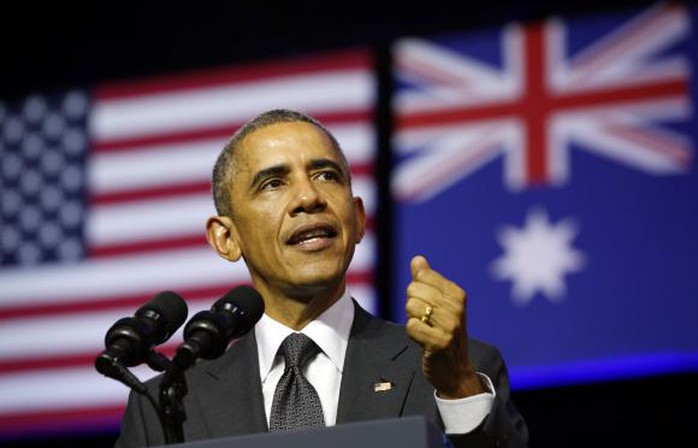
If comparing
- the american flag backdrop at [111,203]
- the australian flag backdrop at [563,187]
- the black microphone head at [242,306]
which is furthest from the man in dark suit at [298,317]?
the american flag backdrop at [111,203]

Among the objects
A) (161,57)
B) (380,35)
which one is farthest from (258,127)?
(161,57)

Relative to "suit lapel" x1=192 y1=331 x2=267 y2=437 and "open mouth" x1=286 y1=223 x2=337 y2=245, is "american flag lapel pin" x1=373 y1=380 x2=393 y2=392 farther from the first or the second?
"open mouth" x1=286 y1=223 x2=337 y2=245

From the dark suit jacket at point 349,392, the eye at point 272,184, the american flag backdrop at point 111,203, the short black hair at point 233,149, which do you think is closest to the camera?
the dark suit jacket at point 349,392

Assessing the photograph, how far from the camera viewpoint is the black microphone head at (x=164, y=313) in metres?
1.84

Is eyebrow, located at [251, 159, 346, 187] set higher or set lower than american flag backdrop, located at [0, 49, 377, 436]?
higher

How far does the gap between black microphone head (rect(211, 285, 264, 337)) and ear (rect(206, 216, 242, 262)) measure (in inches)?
22.4

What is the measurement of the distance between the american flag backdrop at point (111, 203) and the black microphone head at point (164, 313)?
229 cm

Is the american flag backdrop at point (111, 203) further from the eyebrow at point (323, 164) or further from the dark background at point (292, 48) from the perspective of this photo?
the eyebrow at point (323, 164)

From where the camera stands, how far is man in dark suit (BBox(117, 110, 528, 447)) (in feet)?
6.95

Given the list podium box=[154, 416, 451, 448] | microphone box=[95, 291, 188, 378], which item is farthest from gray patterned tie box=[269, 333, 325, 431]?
podium box=[154, 416, 451, 448]

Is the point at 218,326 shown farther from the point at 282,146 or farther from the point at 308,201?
the point at 282,146

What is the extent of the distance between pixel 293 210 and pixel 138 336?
1.89 feet

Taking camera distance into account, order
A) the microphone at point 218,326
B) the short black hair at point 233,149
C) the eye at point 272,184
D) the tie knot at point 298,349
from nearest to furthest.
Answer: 1. the microphone at point 218,326
2. the tie knot at point 298,349
3. the eye at point 272,184
4. the short black hair at point 233,149

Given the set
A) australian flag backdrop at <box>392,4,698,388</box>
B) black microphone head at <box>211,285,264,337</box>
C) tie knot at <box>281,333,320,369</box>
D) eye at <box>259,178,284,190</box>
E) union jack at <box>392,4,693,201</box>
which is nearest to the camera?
black microphone head at <box>211,285,264,337</box>
